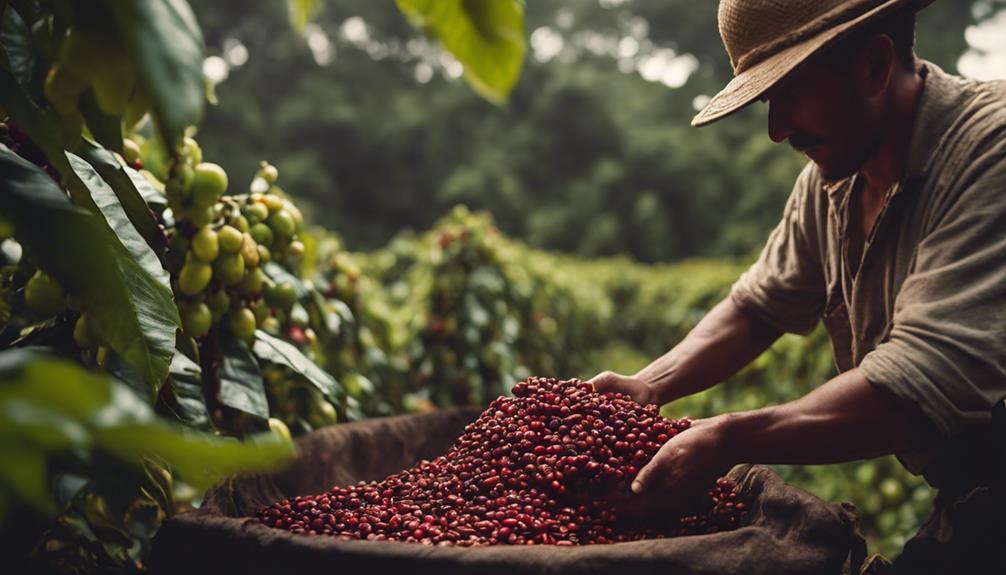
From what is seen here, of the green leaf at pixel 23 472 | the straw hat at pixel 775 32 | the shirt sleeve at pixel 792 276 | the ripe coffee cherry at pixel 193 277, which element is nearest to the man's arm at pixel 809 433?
the straw hat at pixel 775 32

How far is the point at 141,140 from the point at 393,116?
16.3 metres

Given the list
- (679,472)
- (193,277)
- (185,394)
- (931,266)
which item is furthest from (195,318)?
(931,266)

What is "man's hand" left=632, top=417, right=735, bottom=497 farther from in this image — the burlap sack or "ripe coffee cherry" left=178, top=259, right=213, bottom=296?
"ripe coffee cherry" left=178, top=259, right=213, bottom=296

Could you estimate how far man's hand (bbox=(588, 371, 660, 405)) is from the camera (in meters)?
1.89

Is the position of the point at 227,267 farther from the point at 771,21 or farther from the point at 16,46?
the point at 771,21

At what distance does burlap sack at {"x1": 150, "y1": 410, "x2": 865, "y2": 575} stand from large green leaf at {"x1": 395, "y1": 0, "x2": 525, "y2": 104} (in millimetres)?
611

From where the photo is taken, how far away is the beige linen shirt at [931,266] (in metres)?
1.41

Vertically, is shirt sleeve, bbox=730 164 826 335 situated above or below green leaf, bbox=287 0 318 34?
below

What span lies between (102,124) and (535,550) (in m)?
0.82

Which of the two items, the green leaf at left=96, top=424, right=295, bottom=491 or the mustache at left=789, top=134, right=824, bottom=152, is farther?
the mustache at left=789, top=134, right=824, bottom=152

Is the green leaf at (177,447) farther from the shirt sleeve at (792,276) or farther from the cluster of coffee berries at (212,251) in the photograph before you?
the shirt sleeve at (792,276)

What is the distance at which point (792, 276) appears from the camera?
210 cm

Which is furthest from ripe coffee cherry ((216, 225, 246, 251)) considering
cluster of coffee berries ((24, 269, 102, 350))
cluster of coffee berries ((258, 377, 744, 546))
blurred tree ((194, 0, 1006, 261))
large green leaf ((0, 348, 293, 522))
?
blurred tree ((194, 0, 1006, 261))

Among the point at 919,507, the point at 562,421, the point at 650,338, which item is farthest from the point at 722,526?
the point at 650,338
